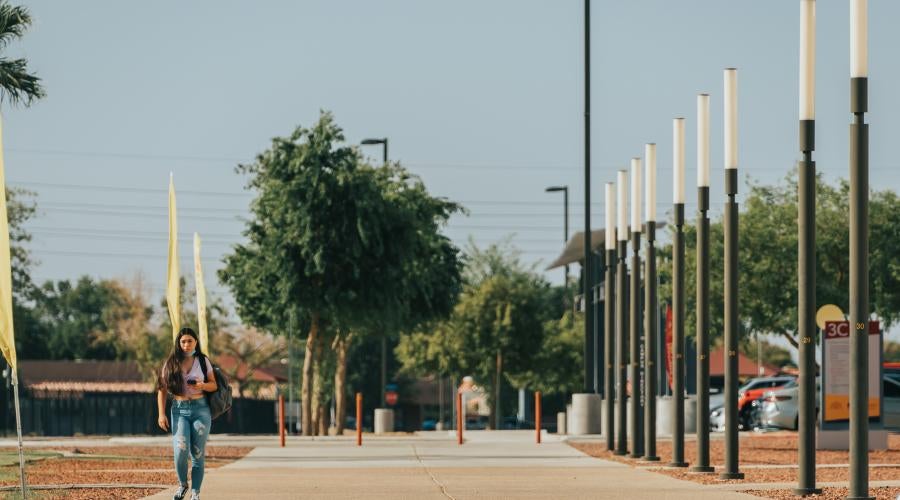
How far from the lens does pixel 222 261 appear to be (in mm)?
45625

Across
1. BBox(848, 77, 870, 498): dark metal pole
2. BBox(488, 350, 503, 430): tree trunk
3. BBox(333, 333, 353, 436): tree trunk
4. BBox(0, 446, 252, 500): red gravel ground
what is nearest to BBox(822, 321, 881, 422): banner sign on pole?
BBox(0, 446, 252, 500): red gravel ground

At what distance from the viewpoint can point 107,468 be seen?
2516 cm

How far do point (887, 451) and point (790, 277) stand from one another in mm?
28394

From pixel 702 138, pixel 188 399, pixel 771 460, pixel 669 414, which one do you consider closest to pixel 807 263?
pixel 702 138

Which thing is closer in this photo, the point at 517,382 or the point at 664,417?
the point at 664,417

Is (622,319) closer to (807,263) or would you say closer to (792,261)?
(807,263)

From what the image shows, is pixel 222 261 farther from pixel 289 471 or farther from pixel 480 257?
pixel 480 257

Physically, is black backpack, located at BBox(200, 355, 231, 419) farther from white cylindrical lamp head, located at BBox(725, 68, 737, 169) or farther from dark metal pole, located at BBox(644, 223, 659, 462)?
dark metal pole, located at BBox(644, 223, 659, 462)

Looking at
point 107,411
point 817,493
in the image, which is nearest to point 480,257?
point 107,411

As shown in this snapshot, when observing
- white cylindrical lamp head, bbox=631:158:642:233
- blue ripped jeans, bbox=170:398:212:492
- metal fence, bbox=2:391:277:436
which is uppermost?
white cylindrical lamp head, bbox=631:158:642:233

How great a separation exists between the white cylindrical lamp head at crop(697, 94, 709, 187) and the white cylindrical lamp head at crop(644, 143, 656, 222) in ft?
11.5

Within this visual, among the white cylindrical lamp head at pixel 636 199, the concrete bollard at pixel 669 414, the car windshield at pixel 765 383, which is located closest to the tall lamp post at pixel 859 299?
the white cylindrical lamp head at pixel 636 199

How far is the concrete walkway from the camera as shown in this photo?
19016 mm

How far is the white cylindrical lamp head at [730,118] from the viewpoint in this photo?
70.6 feet
